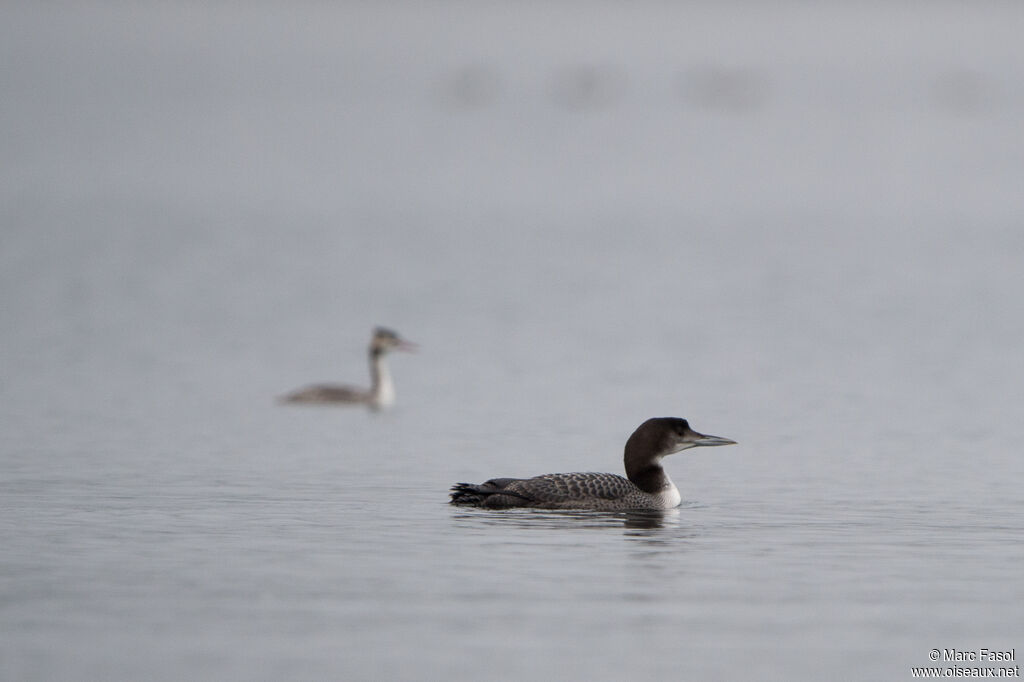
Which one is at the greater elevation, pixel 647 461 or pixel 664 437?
pixel 664 437

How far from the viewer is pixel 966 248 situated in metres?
53.5

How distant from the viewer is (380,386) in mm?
22641

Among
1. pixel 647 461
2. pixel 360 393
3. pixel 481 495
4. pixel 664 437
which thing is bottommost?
pixel 481 495

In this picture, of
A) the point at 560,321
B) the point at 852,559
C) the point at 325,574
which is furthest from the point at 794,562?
the point at 560,321

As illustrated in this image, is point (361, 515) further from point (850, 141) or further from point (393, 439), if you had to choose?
point (850, 141)

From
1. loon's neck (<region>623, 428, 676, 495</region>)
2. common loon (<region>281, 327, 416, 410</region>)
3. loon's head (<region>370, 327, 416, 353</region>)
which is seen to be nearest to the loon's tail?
loon's neck (<region>623, 428, 676, 495</region>)

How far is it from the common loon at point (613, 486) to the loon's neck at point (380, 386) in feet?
25.4

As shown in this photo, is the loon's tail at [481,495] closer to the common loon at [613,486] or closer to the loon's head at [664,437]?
the common loon at [613,486]

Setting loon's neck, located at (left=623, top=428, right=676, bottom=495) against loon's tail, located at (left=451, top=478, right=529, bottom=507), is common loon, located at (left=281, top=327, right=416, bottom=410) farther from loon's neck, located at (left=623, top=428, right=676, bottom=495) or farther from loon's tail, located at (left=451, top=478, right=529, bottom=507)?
loon's tail, located at (left=451, top=478, right=529, bottom=507)

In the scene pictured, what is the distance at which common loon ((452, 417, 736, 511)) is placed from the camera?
46.1 feet

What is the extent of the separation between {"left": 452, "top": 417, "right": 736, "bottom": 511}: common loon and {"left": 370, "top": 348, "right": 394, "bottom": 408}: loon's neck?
7757 millimetres

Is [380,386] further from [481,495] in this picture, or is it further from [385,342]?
[481,495]

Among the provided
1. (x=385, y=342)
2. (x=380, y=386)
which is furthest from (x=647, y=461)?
(x=385, y=342)

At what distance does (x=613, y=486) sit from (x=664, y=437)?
648mm
